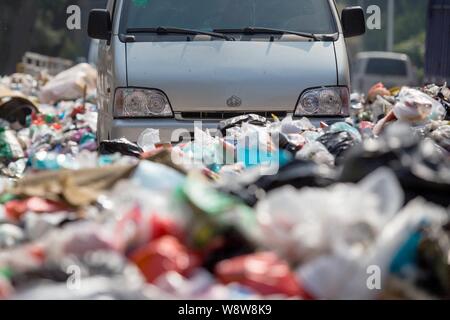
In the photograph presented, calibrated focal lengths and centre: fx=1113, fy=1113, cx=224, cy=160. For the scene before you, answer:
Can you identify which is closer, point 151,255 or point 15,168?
point 151,255

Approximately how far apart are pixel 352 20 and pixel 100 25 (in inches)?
82.1

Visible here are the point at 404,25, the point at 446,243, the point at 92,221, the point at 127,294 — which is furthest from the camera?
the point at 404,25

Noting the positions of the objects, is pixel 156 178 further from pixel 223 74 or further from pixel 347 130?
pixel 223 74

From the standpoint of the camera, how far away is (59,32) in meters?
56.2

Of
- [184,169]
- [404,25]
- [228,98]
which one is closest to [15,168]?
[228,98]

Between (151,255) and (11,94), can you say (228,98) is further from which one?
(11,94)

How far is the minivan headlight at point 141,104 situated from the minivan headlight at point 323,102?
1.04m

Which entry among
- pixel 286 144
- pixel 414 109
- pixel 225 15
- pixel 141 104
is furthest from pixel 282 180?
pixel 225 15

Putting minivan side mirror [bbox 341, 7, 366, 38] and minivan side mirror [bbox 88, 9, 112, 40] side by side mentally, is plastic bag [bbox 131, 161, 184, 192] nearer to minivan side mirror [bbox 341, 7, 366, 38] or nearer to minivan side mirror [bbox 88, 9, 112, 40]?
minivan side mirror [bbox 88, 9, 112, 40]

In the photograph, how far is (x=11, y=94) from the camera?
14.8 m

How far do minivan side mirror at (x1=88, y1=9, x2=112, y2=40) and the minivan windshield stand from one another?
146mm

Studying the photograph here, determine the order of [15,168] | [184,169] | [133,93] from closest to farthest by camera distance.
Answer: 1. [184,169]
2. [133,93]
3. [15,168]

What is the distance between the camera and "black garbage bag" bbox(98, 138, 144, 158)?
7039 mm

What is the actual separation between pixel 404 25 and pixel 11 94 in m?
54.4
